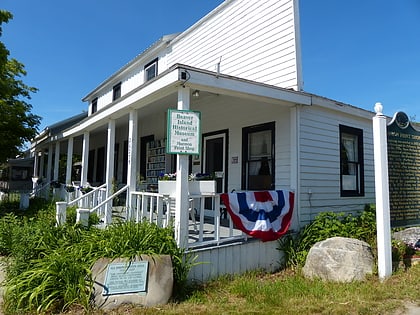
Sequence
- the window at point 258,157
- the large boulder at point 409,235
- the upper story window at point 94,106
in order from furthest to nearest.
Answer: the upper story window at point 94,106, the window at point 258,157, the large boulder at point 409,235

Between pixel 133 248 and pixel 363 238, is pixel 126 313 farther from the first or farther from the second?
pixel 363 238

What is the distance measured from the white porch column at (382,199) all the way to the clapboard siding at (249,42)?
7.09ft

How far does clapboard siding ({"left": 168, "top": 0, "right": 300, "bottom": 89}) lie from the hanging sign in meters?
3.13

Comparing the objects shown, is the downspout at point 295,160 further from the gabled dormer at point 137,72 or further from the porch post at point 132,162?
the gabled dormer at point 137,72

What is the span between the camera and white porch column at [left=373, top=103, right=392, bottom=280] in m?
5.02

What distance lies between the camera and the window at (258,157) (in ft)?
23.4

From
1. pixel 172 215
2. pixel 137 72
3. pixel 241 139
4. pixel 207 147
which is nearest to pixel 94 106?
pixel 137 72

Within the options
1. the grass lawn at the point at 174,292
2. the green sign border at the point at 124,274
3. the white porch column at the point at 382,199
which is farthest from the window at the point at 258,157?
the green sign border at the point at 124,274

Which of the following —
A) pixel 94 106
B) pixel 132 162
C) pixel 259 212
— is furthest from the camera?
pixel 94 106

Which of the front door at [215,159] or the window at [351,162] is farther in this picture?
the front door at [215,159]

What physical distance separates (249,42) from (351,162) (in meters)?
3.90

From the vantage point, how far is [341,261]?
5.04m

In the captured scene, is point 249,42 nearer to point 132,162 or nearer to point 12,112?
point 132,162

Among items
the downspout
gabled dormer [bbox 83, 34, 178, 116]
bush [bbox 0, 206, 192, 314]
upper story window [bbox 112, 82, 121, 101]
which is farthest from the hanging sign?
upper story window [bbox 112, 82, 121, 101]
